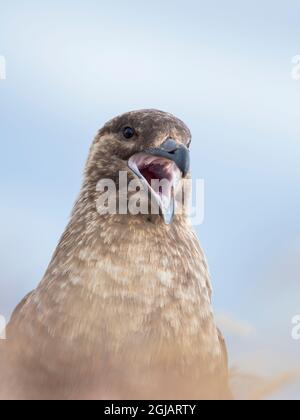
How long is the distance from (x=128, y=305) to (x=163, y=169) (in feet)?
3.77

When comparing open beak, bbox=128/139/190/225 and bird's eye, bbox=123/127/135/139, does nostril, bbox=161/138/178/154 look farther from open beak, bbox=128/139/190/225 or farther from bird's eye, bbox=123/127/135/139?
bird's eye, bbox=123/127/135/139

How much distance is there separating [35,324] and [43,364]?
0.39 m

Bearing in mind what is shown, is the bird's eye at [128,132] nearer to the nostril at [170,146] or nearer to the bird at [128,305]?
the bird at [128,305]

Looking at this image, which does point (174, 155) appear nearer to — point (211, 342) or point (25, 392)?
point (211, 342)

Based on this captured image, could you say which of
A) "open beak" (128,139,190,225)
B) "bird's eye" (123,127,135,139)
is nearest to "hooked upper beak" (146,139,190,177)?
"open beak" (128,139,190,225)

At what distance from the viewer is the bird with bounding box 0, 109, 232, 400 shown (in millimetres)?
3088

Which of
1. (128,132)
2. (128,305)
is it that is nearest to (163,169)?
(128,132)

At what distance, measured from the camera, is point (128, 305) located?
3.40 m

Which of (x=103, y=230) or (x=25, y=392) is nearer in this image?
(x=25, y=392)

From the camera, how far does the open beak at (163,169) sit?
3967 mm

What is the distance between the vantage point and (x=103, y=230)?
160 inches

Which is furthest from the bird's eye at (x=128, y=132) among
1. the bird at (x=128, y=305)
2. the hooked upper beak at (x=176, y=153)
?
the hooked upper beak at (x=176, y=153)
